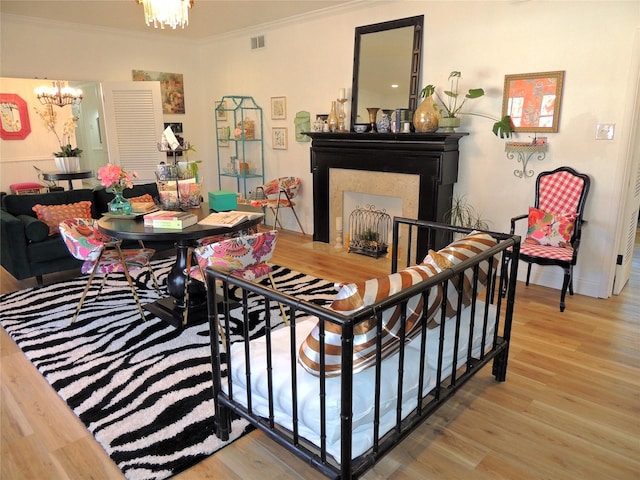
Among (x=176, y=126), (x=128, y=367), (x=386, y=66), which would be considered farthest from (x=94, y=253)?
(x=176, y=126)

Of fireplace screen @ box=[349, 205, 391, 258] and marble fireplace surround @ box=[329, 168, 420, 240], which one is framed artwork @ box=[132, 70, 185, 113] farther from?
fireplace screen @ box=[349, 205, 391, 258]

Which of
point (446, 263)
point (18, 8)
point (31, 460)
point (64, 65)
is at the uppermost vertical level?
point (18, 8)

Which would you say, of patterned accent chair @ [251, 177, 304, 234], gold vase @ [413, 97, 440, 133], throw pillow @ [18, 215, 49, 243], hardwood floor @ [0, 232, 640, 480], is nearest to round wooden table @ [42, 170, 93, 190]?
throw pillow @ [18, 215, 49, 243]

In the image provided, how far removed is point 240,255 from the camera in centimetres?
279

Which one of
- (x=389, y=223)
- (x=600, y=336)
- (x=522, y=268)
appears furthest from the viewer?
(x=389, y=223)

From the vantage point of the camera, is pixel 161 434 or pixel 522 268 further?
pixel 522 268

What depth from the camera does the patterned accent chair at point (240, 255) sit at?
2711mm

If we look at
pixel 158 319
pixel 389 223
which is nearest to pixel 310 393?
pixel 158 319

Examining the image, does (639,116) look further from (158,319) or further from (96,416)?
(96,416)

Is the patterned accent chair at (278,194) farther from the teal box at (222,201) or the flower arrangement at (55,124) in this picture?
the flower arrangement at (55,124)

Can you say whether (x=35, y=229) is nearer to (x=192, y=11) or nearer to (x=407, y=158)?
(x=192, y=11)

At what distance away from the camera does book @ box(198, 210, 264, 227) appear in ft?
10.1

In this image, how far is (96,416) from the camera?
2.31 m

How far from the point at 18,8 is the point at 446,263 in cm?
584
